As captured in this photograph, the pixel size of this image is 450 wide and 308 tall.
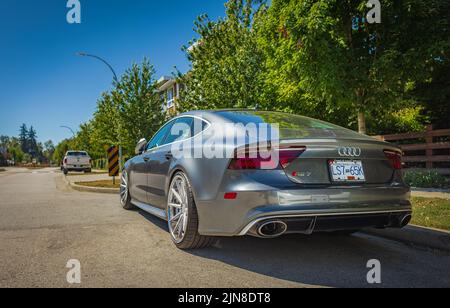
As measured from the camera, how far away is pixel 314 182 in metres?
3.17

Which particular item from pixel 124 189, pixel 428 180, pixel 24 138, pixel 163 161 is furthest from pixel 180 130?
pixel 24 138

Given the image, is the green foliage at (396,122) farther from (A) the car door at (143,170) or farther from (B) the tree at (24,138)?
(B) the tree at (24,138)

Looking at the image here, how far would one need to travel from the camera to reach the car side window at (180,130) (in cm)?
442

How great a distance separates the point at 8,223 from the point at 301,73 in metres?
6.94

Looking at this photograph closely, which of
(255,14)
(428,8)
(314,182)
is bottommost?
(314,182)

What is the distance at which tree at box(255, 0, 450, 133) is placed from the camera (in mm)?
8680

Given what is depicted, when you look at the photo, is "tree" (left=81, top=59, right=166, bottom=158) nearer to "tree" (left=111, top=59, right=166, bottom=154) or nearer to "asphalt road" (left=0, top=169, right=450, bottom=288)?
"tree" (left=111, top=59, right=166, bottom=154)

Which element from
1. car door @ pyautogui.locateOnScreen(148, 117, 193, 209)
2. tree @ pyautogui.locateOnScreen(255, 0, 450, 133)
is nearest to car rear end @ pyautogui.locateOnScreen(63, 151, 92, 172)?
Result: tree @ pyautogui.locateOnScreen(255, 0, 450, 133)

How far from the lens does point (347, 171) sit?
330 centimetres

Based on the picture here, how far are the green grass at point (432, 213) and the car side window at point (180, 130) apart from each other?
9.64 ft

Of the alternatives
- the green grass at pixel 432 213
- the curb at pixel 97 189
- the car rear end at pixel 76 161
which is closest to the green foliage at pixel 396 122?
the green grass at pixel 432 213

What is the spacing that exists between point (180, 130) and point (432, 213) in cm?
360
